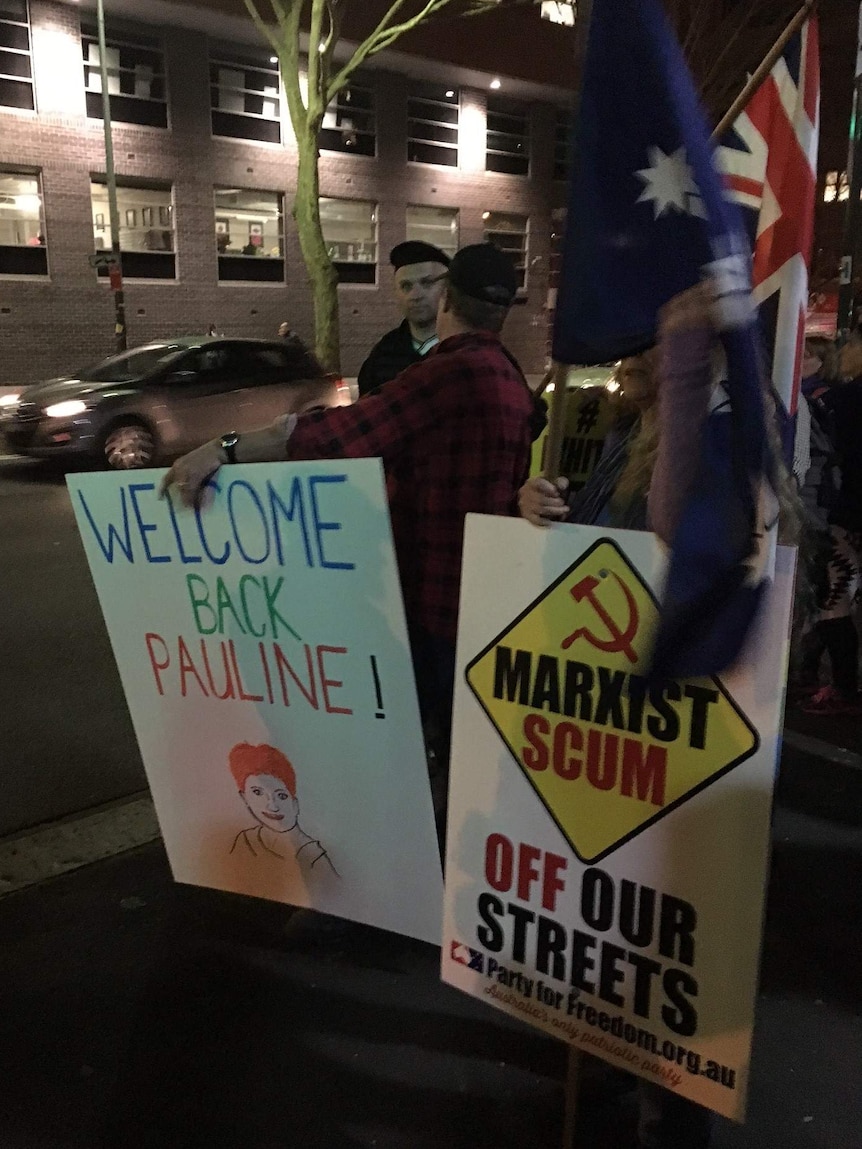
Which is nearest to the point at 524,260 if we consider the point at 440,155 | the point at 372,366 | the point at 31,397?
the point at 440,155

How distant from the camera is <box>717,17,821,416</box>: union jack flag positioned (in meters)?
2.01

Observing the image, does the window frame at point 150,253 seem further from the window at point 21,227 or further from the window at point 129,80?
the window at point 21,227

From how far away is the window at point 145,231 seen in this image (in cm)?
2317

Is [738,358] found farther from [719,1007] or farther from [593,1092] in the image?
[593,1092]

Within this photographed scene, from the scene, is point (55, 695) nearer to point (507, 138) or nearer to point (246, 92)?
point (246, 92)

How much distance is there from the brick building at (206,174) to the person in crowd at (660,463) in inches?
868

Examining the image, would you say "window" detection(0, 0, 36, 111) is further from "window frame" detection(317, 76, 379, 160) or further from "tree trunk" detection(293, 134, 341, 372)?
"window frame" detection(317, 76, 379, 160)

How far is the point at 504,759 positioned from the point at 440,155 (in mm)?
28274

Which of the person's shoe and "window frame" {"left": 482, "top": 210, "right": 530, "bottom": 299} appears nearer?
the person's shoe

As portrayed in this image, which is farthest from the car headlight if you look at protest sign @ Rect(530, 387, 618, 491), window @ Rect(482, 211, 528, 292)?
window @ Rect(482, 211, 528, 292)

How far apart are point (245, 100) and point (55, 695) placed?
22.4m

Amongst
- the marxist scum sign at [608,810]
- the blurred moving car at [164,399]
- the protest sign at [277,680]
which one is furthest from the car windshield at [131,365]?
the marxist scum sign at [608,810]

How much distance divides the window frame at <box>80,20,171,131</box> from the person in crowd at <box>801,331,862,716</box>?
2138 cm

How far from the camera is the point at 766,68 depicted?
6.37 feet
